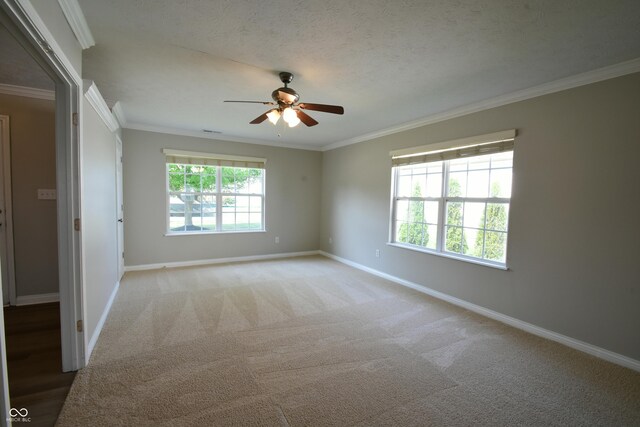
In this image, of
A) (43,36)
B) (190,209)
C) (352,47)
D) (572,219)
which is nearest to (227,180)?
(190,209)

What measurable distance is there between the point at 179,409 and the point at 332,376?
1.02 meters

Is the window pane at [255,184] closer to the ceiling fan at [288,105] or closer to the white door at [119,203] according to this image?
the white door at [119,203]

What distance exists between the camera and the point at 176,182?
4.92 metres

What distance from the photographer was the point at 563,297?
2.63 metres

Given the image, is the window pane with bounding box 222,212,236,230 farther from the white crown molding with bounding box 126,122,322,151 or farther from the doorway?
the doorway

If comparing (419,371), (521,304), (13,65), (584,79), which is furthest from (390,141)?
(13,65)

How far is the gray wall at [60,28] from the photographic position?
144 centimetres

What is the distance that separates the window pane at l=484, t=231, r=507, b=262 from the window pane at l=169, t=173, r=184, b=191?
186 inches

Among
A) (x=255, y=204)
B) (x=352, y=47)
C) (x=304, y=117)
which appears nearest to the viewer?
(x=352, y=47)

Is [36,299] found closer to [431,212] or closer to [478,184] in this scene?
[431,212]

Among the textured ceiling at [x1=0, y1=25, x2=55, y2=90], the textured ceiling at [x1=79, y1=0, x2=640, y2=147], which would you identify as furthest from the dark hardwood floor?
the textured ceiling at [x1=79, y1=0, x2=640, y2=147]

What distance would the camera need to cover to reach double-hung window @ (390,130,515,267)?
10.3 ft

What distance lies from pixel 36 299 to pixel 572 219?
224 inches

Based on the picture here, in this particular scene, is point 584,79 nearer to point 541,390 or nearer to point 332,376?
point 541,390
